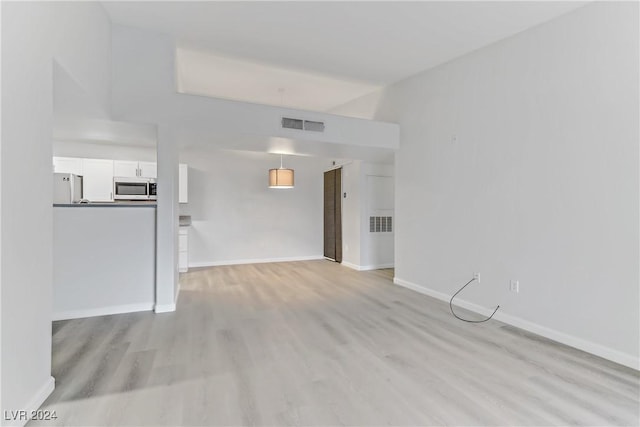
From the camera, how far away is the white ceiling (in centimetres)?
322

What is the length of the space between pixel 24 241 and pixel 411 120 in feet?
15.6

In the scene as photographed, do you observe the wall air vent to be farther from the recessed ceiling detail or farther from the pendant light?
the pendant light

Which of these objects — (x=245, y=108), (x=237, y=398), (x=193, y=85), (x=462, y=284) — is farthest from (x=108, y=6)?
(x=462, y=284)

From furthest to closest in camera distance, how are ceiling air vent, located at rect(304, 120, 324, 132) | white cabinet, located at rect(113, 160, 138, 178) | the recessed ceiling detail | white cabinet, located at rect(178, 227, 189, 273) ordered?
white cabinet, located at rect(178, 227, 189, 273) < white cabinet, located at rect(113, 160, 138, 178) < the recessed ceiling detail < ceiling air vent, located at rect(304, 120, 324, 132)

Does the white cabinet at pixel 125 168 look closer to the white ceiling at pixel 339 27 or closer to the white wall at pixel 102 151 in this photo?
the white wall at pixel 102 151

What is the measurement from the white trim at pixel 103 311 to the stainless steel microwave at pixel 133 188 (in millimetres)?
2375

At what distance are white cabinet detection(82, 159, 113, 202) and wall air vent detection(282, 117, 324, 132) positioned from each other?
140 inches

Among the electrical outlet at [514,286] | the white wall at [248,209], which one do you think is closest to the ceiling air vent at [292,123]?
the white wall at [248,209]

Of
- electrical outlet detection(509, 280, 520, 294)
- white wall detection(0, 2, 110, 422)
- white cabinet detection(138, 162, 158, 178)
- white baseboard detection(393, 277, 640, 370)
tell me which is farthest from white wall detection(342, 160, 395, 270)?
white wall detection(0, 2, 110, 422)

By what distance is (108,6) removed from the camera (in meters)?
3.27

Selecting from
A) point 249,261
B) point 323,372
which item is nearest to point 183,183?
point 249,261

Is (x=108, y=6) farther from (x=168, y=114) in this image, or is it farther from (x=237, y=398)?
(x=237, y=398)

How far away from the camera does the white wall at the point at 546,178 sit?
2734 millimetres

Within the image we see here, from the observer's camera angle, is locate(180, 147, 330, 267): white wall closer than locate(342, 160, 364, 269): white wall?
No
